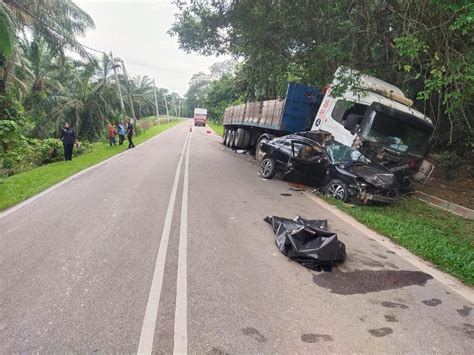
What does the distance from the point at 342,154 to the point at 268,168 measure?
9.28 feet

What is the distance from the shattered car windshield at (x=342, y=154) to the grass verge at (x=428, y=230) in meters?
1.13

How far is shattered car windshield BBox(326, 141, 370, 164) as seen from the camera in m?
8.97

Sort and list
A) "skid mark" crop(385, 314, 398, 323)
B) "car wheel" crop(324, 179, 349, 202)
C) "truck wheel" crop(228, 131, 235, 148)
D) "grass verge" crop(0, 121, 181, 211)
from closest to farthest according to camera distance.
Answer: "skid mark" crop(385, 314, 398, 323) < "grass verge" crop(0, 121, 181, 211) < "car wheel" crop(324, 179, 349, 202) < "truck wheel" crop(228, 131, 235, 148)

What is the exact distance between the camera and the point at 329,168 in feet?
30.4

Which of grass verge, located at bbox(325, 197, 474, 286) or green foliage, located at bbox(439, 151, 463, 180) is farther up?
green foliage, located at bbox(439, 151, 463, 180)

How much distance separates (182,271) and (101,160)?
36.9 feet

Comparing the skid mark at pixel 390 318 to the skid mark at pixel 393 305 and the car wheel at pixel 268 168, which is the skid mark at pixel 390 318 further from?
the car wheel at pixel 268 168

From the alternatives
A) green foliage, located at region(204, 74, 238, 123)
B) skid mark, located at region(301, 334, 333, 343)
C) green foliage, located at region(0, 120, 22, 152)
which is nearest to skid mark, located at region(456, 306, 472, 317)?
skid mark, located at region(301, 334, 333, 343)

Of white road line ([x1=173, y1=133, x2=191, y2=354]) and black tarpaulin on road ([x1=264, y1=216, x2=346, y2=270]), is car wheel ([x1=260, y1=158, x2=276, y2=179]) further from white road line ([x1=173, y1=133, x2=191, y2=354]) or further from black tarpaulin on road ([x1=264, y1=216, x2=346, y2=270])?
black tarpaulin on road ([x1=264, y1=216, x2=346, y2=270])

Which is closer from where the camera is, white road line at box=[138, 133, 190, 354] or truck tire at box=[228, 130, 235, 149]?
white road line at box=[138, 133, 190, 354]

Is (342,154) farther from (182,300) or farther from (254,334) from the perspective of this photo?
(254,334)

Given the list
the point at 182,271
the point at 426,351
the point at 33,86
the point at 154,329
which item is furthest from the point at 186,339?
the point at 33,86

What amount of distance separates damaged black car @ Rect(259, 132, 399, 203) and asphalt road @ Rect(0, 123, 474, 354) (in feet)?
6.15

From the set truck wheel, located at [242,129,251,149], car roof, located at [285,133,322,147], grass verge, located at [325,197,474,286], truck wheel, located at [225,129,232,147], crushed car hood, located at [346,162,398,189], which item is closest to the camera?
grass verge, located at [325,197,474,286]
